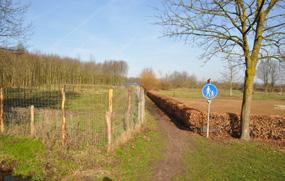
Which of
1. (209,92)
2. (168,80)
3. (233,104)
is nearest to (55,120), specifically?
(209,92)

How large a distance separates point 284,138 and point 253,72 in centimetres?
333

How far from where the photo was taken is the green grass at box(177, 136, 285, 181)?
190 inches

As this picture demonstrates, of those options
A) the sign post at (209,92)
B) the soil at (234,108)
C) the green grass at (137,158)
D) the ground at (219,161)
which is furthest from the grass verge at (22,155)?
the soil at (234,108)

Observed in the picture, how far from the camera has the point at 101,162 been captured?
5406 mm

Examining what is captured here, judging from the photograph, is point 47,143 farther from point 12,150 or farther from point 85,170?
point 85,170

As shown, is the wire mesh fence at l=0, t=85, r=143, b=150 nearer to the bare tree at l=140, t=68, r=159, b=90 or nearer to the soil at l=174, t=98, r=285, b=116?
the soil at l=174, t=98, r=285, b=116

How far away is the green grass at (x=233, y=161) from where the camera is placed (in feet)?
15.8

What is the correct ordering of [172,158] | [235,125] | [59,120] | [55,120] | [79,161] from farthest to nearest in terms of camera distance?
[235,125] → [59,120] → [55,120] → [172,158] → [79,161]

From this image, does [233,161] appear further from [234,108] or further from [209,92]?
[234,108]

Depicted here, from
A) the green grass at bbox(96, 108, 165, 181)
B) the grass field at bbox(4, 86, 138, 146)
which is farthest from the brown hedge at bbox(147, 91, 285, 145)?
the grass field at bbox(4, 86, 138, 146)

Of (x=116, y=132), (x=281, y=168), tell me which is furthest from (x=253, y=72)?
(x=116, y=132)

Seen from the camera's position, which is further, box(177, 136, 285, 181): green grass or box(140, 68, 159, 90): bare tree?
box(140, 68, 159, 90): bare tree

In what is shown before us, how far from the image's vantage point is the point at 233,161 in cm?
584

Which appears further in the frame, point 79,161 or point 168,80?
point 168,80
